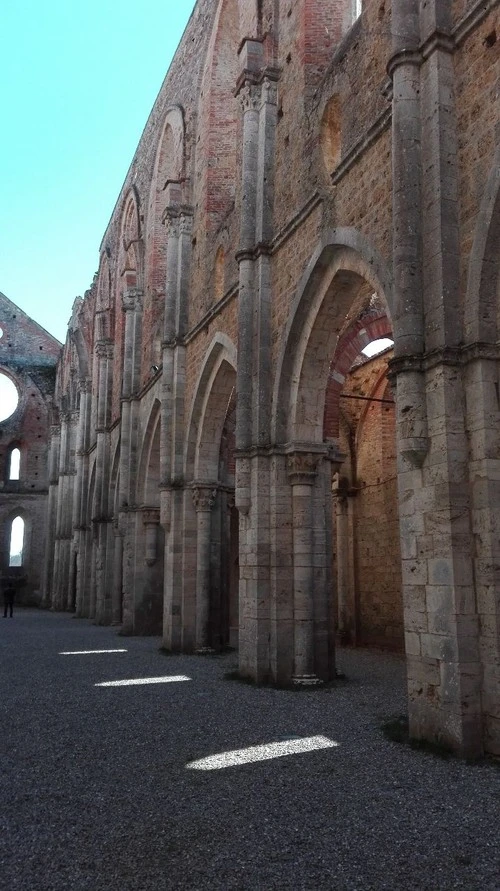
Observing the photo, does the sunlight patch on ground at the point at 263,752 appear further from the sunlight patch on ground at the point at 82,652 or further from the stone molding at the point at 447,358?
the sunlight patch on ground at the point at 82,652

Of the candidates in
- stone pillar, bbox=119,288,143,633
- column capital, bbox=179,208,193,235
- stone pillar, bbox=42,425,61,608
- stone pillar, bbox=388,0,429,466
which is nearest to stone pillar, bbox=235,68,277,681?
stone pillar, bbox=388,0,429,466

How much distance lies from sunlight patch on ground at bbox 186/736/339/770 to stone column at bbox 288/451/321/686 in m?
2.75

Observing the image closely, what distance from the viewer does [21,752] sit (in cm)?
610

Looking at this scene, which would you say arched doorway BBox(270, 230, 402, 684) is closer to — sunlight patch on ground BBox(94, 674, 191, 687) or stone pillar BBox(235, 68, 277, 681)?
stone pillar BBox(235, 68, 277, 681)

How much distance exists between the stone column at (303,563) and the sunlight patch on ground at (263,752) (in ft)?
9.03

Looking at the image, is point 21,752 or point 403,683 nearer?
point 21,752

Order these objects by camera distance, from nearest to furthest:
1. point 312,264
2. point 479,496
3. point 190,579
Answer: point 479,496
point 312,264
point 190,579

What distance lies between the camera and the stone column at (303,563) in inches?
367

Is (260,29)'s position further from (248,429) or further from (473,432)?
(473,432)

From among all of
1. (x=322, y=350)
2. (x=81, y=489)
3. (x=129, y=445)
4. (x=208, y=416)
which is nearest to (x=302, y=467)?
(x=322, y=350)

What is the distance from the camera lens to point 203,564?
43.7ft

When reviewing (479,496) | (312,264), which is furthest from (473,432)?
(312,264)

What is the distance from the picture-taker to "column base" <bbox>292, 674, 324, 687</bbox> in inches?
364

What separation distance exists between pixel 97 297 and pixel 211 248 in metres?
14.2
